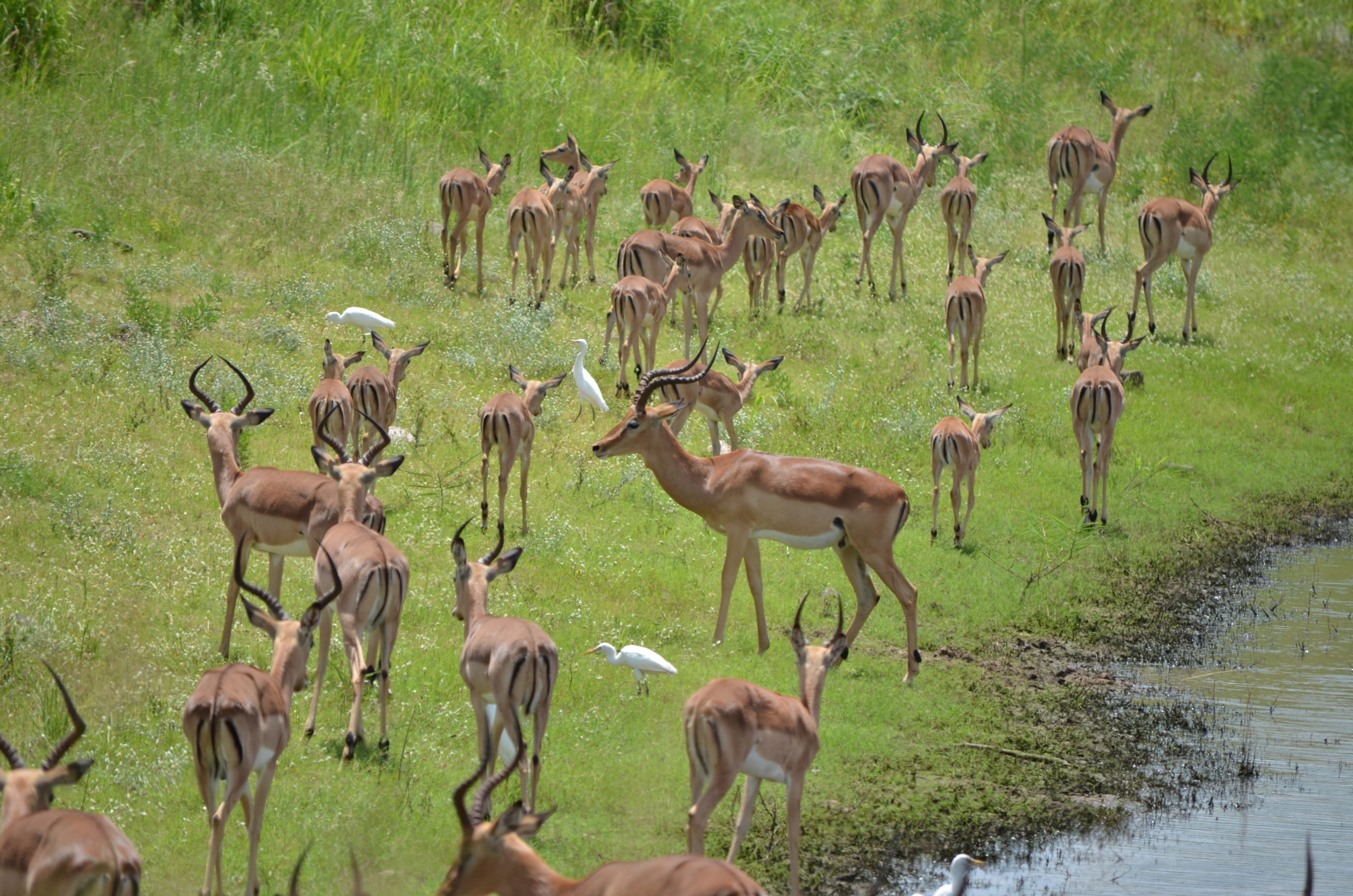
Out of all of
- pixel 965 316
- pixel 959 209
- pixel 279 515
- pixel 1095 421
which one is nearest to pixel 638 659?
pixel 279 515

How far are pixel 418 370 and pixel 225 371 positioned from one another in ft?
5.33

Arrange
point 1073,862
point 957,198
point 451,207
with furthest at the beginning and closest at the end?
point 957,198, point 451,207, point 1073,862

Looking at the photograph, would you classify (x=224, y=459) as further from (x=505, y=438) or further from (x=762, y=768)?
(x=762, y=768)

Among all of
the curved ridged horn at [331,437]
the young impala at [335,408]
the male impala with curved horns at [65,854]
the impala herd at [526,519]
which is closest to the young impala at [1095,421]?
the impala herd at [526,519]

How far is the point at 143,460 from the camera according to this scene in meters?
10.2

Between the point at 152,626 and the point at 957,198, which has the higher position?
the point at 957,198

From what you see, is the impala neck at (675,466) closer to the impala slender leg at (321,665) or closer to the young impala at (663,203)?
the impala slender leg at (321,665)

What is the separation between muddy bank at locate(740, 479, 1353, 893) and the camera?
22.5ft

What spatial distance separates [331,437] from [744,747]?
3959mm

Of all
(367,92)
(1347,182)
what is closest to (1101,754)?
(367,92)

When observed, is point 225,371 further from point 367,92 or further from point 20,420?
point 367,92

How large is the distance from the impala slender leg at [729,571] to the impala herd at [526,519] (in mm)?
17

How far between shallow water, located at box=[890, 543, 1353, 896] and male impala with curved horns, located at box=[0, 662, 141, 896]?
3.35m

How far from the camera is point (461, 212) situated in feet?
48.0
